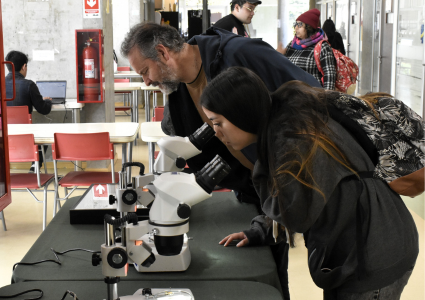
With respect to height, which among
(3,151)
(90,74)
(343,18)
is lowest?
(3,151)

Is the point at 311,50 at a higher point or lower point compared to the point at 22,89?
higher

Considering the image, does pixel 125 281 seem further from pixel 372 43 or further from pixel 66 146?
pixel 372 43

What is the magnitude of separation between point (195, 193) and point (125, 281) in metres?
0.40

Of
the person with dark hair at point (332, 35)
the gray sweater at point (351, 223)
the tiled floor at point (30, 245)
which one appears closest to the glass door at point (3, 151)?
the tiled floor at point (30, 245)

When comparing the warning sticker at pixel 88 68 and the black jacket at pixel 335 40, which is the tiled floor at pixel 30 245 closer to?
the warning sticker at pixel 88 68

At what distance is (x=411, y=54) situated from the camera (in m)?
5.34

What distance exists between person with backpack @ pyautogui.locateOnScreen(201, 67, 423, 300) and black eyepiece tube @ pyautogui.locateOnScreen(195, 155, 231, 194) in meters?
0.10

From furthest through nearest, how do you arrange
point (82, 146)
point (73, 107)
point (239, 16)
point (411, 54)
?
point (411, 54), point (73, 107), point (239, 16), point (82, 146)

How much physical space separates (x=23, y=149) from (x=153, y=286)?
265cm

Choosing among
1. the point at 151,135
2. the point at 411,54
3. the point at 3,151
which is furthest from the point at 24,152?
the point at 411,54

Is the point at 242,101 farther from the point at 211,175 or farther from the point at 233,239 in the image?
the point at 233,239

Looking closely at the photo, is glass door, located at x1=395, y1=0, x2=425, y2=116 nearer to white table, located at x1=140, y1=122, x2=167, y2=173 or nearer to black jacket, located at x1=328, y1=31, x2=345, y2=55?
black jacket, located at x1=328, y1=31, x2=345, y2=55

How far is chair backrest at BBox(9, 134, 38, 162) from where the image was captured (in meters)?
3.62

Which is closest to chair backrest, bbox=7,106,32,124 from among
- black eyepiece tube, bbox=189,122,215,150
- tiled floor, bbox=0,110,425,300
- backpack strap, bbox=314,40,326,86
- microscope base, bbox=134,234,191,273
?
tiled floor, bbox=0,110,425,300
